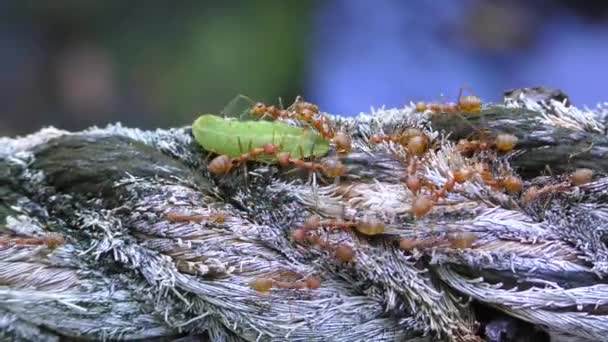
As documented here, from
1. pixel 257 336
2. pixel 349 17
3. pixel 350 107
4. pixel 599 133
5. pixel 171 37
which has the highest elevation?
pixel 349 17

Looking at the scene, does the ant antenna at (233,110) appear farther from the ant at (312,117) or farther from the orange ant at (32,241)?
the orange ant at (32,241)

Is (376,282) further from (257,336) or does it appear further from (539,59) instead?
(539,59)

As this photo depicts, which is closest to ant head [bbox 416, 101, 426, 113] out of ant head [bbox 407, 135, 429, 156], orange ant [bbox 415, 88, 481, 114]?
orange ant [bbox 415, 88, 481, 114]

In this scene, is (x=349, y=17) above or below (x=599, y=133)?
above

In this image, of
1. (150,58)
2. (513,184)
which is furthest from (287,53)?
(513,184)

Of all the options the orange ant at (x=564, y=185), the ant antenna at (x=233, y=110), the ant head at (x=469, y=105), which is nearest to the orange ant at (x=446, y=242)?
the orange ant at (x=564, y=185)

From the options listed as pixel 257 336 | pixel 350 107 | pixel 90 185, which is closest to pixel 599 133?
pixel 257 336
